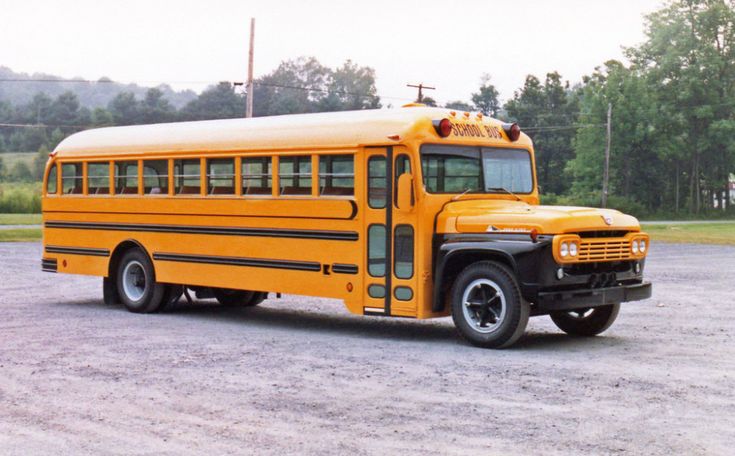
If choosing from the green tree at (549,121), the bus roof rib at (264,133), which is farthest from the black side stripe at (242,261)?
the green tree at (549,121)

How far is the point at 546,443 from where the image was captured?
6.91m

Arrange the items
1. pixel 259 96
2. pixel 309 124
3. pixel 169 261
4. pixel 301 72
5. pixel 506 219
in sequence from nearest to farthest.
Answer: pixel 506 219, pixel 309 124, pixel 169 261, pixel 259 96, pixel 301 72

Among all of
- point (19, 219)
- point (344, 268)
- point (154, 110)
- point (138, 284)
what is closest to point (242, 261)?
point (344, 268)

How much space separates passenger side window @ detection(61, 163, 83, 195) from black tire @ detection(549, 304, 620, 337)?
720 centimetres

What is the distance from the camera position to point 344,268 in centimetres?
1211

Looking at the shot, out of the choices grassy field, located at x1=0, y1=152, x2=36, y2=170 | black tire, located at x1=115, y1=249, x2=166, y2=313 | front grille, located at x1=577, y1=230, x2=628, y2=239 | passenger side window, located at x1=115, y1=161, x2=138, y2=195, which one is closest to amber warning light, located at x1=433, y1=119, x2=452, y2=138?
front grille, located at x1=577, y1=230, x2=628, y2=239

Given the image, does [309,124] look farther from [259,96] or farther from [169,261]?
[259,96]

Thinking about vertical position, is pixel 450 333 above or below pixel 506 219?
below

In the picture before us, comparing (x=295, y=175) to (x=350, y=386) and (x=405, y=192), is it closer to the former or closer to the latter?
(x=405, y=192)

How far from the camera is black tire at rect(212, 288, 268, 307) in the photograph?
1566 cm

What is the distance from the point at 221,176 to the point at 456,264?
148 inches

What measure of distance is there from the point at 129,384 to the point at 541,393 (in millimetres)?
3287

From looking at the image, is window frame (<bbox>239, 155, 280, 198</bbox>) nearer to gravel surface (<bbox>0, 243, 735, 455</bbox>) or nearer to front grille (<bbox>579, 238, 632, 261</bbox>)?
gravel surface (<bbox>0, 243, 735, 455</bbox>)

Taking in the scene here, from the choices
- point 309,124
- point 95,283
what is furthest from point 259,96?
point 309,124
